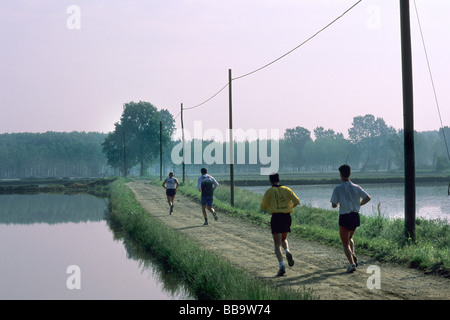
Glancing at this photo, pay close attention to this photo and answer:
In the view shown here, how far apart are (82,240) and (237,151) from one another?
15516 cm

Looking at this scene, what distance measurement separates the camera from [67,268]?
50.3 ft

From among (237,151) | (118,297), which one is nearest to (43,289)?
(118,297)

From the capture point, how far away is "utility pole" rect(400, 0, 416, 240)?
13.9 metres

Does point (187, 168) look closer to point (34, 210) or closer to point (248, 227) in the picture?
point (34, 210)

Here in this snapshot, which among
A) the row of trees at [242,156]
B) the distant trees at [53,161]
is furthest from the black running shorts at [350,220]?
the distant trees at [53,161]

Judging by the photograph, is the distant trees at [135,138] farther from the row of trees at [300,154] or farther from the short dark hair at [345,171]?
the short dark hair at [345,171]

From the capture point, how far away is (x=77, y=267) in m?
15.4

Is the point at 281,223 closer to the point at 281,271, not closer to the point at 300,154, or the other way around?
the point at 281,271

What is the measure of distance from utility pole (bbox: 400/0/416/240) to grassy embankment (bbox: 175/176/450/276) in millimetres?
790

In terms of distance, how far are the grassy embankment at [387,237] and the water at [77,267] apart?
5.14 m

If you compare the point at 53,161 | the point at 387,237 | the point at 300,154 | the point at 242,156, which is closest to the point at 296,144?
the point at 300,154

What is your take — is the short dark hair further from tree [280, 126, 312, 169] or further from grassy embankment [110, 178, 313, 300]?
tree [280, 126, 312, 169]

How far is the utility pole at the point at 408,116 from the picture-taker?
1385cm
